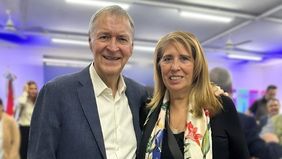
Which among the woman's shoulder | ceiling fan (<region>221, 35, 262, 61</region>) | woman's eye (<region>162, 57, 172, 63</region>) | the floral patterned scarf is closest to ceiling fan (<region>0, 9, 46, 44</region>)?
ceiling fan (<region>221, 35, 262, 61</region>)

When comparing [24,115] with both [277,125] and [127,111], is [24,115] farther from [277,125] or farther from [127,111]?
[127,111]

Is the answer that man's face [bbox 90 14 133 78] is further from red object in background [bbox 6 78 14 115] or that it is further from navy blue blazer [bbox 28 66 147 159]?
red object in background [bbox 6 78 14 115]

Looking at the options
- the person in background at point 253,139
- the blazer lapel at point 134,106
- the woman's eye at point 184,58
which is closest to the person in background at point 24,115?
the person in background at point 253,139

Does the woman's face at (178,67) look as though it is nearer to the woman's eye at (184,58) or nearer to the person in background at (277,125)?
the woman's eye at (184,58)

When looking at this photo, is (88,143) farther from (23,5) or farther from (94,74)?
(23,5)

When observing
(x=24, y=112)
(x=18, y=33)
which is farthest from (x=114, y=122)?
(x=18, y=33)

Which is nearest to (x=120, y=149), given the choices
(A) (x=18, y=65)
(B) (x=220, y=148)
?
(B) (x=220, y=148)

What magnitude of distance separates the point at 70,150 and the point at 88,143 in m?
0.08

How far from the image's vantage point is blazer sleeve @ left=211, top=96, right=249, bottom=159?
1.59 metres

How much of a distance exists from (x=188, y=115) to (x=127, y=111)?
311 mm

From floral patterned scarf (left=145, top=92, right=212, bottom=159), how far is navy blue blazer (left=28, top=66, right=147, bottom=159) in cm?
28

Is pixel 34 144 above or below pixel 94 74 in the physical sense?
below

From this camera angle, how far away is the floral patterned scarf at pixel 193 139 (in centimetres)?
157

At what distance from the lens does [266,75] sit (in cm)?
1184
